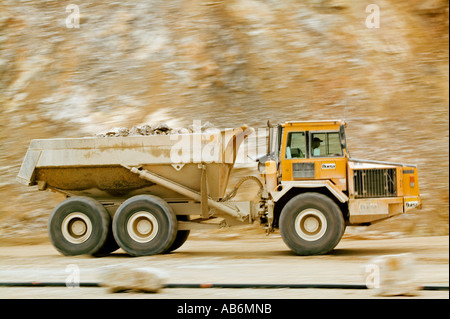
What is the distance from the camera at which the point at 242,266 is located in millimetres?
11977

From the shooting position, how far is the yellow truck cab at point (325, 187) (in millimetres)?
12883

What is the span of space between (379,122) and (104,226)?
1134 centimetres

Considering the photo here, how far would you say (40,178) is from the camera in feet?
47.2

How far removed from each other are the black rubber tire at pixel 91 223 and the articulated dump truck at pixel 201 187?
21mm

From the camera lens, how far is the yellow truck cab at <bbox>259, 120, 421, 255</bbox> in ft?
42.3

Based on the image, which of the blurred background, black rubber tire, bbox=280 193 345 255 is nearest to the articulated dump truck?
black rubber tire, bbox=280 193 345 255

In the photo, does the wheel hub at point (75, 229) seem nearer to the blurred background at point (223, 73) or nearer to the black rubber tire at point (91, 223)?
the black rubber tire at point (91, 223)

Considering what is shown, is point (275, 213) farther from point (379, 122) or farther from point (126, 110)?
point (126, 110)

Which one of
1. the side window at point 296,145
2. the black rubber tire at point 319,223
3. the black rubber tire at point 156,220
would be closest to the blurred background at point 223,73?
the black rubber tire at point 156,220

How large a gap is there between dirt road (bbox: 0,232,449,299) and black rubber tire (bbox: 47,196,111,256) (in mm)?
242

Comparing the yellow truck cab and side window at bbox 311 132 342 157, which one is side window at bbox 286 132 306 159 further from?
side window at bbox 311 132 342 157

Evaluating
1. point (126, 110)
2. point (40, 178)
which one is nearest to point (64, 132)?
point (126, 110)

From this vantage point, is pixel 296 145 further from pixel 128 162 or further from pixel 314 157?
pixel 128 162

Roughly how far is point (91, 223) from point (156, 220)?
1.46 metres
